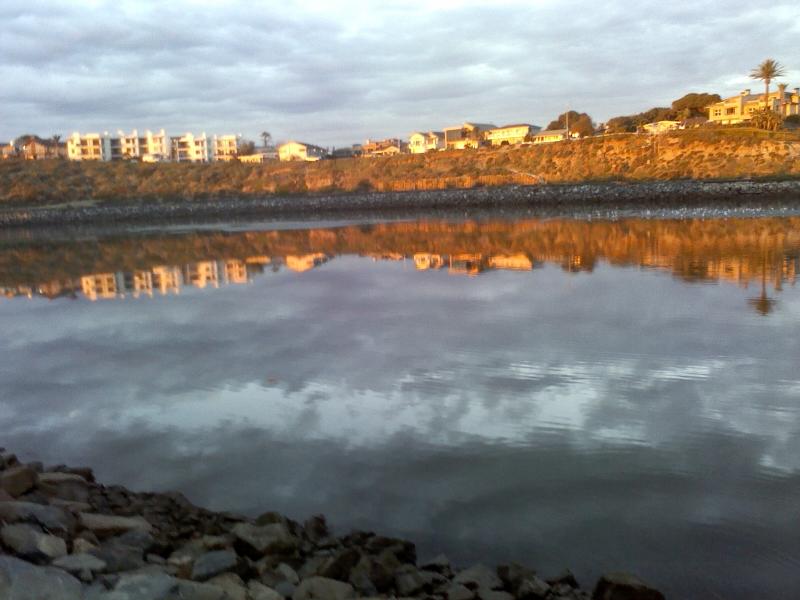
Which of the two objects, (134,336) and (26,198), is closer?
(134,336)

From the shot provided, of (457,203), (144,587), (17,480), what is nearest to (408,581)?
(144,587)

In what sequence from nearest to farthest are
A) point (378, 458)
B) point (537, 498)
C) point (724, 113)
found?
point (537, 498), point (378, 458), point (724, 113)

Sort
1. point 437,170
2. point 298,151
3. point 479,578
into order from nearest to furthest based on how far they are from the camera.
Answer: point 479,578 < point 437,170 < point 298,151

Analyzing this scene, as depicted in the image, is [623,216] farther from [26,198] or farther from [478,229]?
[26,198]

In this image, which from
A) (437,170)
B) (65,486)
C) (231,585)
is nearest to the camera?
(231,585)

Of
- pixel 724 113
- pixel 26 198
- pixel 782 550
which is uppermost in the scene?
pixel 724 113

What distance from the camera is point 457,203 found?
45.7m

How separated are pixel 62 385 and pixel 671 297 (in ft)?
30.3

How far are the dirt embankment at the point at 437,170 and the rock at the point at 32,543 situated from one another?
4823 cm

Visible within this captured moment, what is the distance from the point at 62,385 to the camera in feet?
29.7

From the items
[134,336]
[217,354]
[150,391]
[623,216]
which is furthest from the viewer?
[623,216]

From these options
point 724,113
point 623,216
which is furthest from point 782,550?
point 724,113

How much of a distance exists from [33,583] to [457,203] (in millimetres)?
42917

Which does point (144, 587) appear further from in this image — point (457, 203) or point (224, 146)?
point (224, 146)
